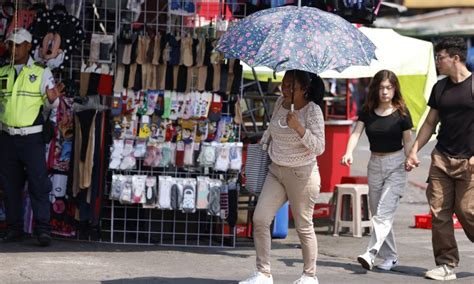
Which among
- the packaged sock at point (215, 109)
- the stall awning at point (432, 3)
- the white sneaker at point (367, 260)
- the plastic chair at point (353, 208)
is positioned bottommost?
the white sneaker at point (367, 260)

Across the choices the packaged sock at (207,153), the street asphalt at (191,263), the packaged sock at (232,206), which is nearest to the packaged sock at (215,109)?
the packaged sock at (207,153)

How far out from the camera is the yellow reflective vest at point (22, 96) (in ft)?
31.0

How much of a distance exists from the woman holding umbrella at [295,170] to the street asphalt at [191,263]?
731mm

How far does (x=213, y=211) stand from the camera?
987cm

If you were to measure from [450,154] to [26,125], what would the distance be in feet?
12.5

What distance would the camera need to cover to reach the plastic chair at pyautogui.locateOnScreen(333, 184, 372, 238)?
11289 mm

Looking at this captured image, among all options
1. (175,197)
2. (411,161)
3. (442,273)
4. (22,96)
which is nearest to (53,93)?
(22,96)

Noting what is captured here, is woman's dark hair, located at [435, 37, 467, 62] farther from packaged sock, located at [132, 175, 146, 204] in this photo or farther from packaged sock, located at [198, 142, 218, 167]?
packaged sock, located at [132, 175, 146, 204]

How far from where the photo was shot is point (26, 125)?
9.48m

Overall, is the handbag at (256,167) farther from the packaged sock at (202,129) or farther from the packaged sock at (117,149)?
the packaged sock at (117,149)

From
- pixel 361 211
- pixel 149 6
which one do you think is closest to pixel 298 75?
pixel 149 6

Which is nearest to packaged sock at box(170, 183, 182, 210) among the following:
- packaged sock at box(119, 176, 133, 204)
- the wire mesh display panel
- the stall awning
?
the wire mesh display panel

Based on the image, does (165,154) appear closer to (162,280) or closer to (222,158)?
(222,158)

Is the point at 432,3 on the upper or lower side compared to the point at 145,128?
upper
